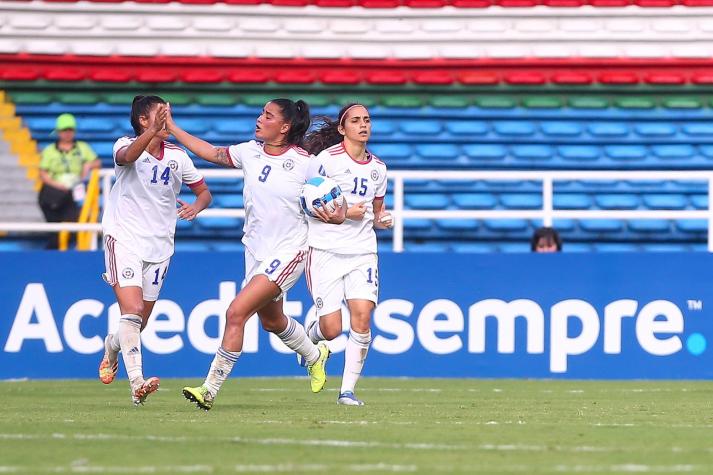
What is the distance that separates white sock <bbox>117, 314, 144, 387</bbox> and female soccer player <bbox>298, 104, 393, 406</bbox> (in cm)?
121

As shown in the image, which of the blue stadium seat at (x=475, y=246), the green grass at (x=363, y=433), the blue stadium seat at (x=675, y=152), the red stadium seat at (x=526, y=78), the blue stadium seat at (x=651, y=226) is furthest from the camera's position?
the red stadium seat at (x=526, y=78)

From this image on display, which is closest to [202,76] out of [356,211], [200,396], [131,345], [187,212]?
[187,212]

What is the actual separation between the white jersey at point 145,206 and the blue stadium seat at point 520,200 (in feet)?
25.2

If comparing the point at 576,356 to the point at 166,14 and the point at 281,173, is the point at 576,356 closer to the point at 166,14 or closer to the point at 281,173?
the point at 281,173

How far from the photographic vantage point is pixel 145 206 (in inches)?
373

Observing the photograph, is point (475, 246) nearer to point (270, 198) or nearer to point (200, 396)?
point (270, 198)

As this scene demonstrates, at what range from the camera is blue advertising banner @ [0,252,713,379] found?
527 inches

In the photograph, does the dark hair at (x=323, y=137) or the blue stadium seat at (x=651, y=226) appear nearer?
the dark hair at (x=323, y=137)

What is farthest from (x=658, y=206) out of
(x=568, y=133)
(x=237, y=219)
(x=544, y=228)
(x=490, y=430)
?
(x=490, y=430)

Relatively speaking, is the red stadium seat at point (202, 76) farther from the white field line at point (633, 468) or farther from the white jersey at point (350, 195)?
the white field line at point (633, 468)

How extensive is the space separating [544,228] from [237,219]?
424 cm

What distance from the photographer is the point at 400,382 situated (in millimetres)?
12883

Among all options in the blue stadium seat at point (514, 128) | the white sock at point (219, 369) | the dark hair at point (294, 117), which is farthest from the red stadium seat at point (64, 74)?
the white sock at point (219, 369)

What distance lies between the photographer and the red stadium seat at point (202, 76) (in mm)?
18094
